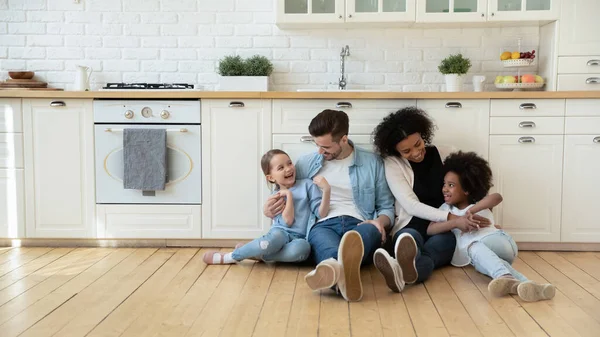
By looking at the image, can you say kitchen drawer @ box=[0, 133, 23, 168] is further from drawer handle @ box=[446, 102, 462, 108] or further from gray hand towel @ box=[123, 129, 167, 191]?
drawer handle @ box=[446, 102, 462, 108]

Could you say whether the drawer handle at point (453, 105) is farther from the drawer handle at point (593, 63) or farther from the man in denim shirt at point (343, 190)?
the drawer handle at point (593, 63)

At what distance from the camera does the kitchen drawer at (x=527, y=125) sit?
3.87 meters

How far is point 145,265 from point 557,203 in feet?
7.57

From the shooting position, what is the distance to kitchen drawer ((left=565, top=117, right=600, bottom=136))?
386cm

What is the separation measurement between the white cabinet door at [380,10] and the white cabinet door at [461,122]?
0.69 meters

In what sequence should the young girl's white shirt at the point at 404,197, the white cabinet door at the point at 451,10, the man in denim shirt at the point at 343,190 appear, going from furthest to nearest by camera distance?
the white cabinet door at the point at 451,10 < the young girl's white shirt at the point at 404,197 < the man in denim shirt at the point at 343,190

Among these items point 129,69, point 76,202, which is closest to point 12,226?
point 76,202

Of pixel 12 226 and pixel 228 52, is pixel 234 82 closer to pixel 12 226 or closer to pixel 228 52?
pixel 228 52

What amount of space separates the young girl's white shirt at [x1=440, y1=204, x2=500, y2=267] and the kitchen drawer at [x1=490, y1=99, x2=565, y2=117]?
2.30 feet

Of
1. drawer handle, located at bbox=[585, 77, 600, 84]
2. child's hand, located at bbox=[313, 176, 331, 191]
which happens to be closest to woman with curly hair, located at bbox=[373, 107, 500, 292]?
child's hand, located at bbox=[313, 176, 331, 191]

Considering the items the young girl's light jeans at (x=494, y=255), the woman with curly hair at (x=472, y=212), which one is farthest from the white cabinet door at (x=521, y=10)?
the young girl's light jeans at (x=494, y=255)

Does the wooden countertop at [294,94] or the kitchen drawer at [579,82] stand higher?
the kitchen drawer at [579,82]

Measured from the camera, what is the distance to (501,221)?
3.91m

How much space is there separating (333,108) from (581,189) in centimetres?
148
